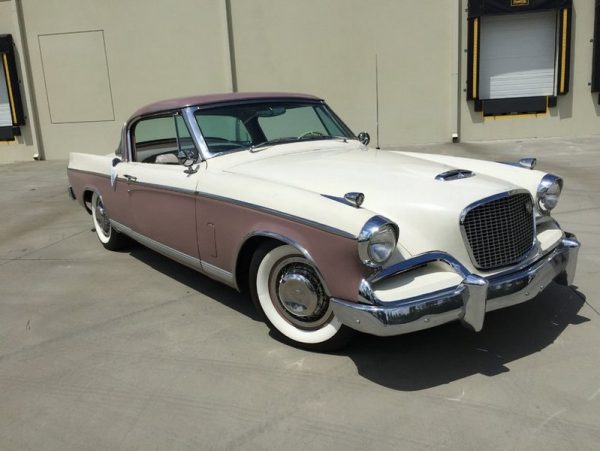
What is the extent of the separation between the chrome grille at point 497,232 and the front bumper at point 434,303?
0.36 ft

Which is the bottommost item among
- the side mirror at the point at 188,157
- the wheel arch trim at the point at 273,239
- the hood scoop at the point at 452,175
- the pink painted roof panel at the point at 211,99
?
the wheel arch trim at the point at 273,239

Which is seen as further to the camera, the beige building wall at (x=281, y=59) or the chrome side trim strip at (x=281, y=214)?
the beige building wall at (x=281, y=59)

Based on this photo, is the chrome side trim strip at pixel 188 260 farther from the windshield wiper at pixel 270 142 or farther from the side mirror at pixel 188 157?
the windshield wiper at pixel 270 142

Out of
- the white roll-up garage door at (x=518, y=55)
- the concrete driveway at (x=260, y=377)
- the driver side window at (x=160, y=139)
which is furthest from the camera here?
the white roll-up garage door at (x=518, y=55)

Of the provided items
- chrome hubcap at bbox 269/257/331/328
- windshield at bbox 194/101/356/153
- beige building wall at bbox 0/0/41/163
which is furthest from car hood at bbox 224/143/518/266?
beige building wall at bbox 0/0/41/163

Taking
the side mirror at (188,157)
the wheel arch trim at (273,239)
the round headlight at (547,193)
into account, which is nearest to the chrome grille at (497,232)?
the round headlight at (547,193)

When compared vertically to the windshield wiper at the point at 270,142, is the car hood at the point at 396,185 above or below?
below

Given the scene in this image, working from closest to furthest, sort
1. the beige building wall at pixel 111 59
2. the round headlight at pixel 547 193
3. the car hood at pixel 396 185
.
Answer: the car hood at pixel 396 185, the round headlight at pixel 547 193, the beige building wall at pixel 111 59

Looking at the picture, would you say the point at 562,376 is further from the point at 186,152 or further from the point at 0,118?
the point at 0,118

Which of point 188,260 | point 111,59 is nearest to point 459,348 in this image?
point 188,260

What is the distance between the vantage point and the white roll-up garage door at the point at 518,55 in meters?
13.0

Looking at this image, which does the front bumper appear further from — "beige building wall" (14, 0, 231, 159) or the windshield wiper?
"beige building wall" (14, 0, 231, 159)

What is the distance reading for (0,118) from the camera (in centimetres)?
1537

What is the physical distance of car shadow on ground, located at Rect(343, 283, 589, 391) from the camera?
2977 mm
